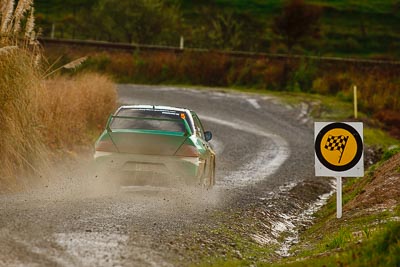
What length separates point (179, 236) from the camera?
414 inches

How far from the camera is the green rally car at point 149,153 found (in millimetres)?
13836

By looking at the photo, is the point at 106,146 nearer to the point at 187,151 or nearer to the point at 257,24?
the point at 187,151

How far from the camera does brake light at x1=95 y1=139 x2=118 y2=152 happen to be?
46.0ft

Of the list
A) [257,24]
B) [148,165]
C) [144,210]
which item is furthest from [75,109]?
[257,24]

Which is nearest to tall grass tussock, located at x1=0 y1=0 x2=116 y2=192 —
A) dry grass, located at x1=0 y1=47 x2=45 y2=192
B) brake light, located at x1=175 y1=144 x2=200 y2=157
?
dry grass, located at x1=0 y1=47 x2=45 y2=192

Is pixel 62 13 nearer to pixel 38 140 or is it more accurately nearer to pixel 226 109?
pixel 226 109

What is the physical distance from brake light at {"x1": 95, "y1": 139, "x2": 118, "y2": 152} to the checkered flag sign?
314 centimetres

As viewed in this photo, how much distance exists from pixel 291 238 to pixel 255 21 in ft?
244

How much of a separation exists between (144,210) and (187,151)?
5.92ft

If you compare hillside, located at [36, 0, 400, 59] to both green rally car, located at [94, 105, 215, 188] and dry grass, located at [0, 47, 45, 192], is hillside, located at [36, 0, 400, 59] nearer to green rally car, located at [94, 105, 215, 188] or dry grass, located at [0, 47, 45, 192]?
dry grass, located at [0, 47, 45, 192]

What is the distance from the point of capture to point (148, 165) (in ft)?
45.3

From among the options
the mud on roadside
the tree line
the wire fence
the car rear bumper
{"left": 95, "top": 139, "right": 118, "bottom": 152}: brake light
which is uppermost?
the tree line

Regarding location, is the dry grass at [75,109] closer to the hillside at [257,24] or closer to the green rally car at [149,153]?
the green rally car at [149,153]

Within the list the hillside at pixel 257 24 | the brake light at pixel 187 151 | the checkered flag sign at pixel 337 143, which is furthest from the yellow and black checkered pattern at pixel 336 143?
the hillside at pixel 257 24
